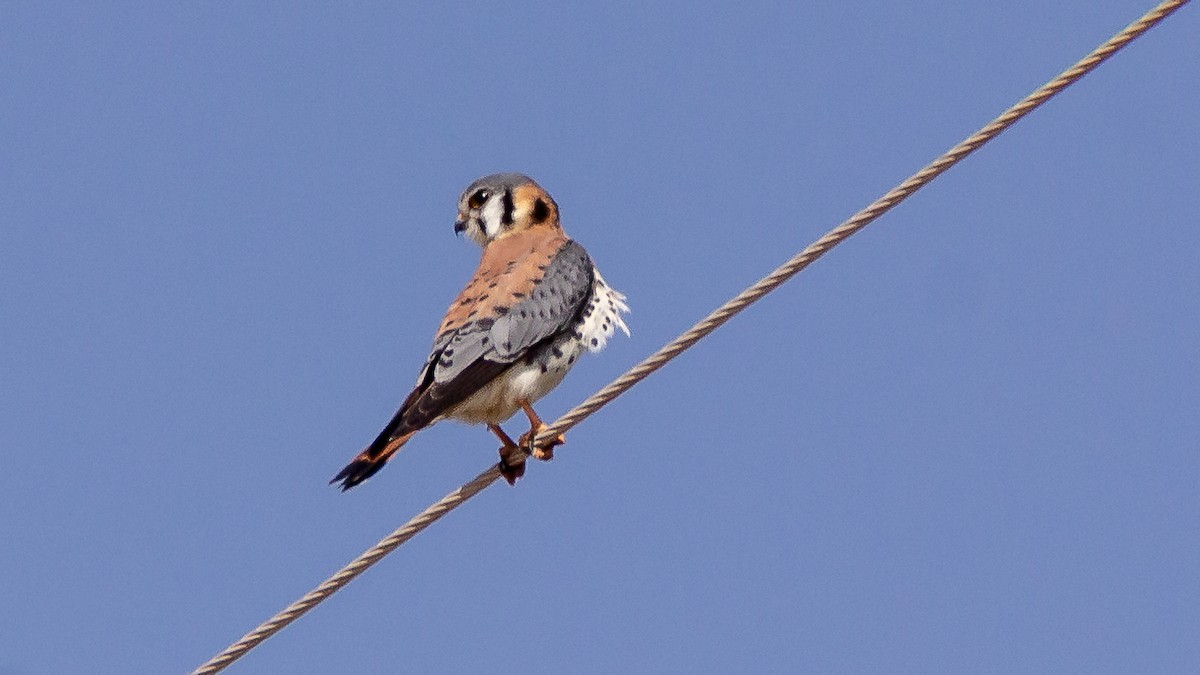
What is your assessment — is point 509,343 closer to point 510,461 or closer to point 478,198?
point 510,461

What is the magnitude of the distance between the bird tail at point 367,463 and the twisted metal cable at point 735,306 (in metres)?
0.58

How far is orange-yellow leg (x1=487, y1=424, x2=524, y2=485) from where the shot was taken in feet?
20.5

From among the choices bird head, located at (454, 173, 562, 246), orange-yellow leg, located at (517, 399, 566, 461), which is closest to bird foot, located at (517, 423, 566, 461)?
orange-yellow leg, located at (517, 399, 566, 461)

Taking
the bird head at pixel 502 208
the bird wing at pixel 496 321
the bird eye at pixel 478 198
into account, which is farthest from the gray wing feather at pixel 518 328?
the bird eye at pixel 478 198

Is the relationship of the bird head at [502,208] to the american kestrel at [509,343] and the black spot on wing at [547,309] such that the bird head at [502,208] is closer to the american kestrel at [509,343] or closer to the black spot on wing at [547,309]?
the american kestrel at [509,343]

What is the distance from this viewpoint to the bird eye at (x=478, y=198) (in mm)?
7645

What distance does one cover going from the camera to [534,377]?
643cm

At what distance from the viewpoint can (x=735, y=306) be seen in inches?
194

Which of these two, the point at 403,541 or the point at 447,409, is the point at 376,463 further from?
the point at 403,541

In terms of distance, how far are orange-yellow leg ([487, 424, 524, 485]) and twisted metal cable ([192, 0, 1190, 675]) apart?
0.81 metres

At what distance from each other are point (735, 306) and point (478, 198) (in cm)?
290

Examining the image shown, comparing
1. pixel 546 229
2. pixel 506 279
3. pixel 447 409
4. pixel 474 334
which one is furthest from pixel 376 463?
pixel 546 229

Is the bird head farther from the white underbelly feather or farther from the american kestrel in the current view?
the white underbelly feather

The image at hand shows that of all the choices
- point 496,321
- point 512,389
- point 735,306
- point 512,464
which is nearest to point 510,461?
point 512,464
